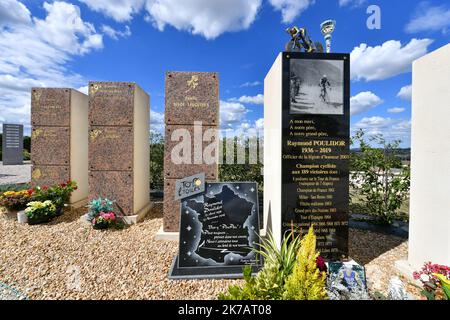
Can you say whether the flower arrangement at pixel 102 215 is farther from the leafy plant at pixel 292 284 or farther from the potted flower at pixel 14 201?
the leafy plant at pixel 292 284

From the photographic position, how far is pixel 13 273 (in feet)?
9.43

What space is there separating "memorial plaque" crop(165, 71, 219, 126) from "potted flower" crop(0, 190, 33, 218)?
4199 mm

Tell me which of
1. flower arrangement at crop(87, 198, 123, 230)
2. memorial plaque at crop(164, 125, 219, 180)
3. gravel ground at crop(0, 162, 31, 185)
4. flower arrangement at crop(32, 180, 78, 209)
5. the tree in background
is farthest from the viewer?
gravel ground at crop(0, 162, 31, 185)

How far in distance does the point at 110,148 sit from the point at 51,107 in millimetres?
2496

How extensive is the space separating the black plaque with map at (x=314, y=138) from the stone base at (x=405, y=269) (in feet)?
3.96

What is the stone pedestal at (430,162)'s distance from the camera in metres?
2.58

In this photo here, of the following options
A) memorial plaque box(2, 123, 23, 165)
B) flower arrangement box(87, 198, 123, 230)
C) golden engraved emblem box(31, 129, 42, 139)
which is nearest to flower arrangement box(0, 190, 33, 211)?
golden engraved emblem box(31, 129, 42, 139)

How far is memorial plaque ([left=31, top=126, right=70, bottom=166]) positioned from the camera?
18.5 ft

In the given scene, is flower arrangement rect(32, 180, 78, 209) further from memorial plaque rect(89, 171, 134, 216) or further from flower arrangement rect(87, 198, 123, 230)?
flower arrangement rect(87, 198, 123, 230)

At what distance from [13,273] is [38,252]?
0.53m

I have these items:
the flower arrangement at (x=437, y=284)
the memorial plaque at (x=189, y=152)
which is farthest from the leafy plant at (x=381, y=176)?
the memorial plaque at (x=189, y=152)

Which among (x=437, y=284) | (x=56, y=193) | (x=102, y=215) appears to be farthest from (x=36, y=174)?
(x=437, y=284)
